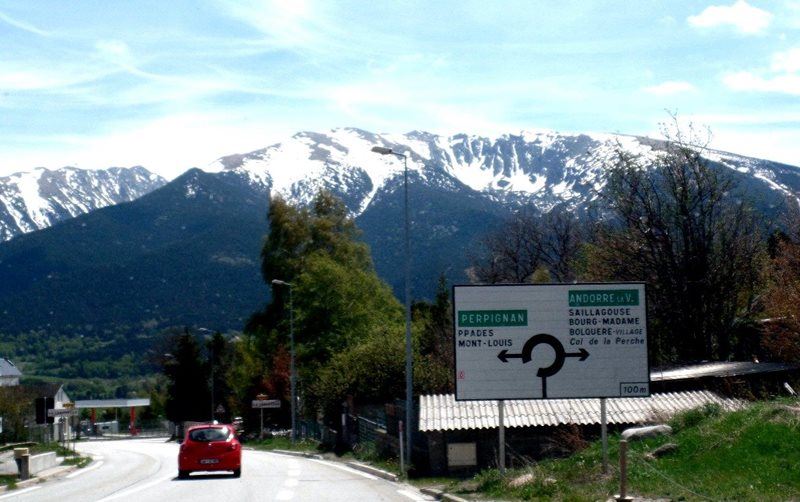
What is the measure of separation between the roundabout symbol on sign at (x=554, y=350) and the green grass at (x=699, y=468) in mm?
1889

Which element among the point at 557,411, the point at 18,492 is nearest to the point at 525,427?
the point at 557,411

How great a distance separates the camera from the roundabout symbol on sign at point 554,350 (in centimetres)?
2245

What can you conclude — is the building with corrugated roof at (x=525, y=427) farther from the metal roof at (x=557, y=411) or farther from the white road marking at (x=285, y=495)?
the white road marking at (x=285, y=495)

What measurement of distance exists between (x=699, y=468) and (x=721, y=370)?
14.2m

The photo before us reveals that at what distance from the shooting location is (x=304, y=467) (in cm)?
3428

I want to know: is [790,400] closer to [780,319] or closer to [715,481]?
[715,481]

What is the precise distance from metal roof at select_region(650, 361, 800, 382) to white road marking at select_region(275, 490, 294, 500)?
→ 13884mm

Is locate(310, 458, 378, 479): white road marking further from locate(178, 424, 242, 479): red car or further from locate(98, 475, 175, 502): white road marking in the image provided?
locate(98, 475, 175, 502): white road marking

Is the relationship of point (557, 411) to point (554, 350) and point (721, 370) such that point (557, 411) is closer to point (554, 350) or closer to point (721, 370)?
point (721, 370)

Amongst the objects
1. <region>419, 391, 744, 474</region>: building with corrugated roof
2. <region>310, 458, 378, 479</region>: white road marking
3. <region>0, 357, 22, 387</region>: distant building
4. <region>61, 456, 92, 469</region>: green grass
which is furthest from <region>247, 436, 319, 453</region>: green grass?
<region>0, 357, 22, 387</region>: distant building

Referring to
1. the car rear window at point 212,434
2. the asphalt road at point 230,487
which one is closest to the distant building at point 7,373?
the asphalt road at point 230,487

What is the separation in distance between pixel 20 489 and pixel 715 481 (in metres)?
18.0

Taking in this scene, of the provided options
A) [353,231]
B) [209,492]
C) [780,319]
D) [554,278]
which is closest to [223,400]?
[353,231]

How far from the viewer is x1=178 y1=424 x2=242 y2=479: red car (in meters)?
28.4
